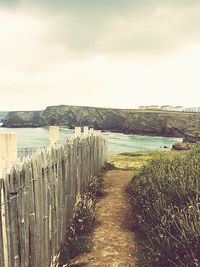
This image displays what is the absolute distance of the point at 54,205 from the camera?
5.91 m

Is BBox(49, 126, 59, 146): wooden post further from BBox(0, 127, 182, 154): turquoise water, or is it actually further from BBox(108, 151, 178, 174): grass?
BBox(0, 127, 182, 154): turquoise water

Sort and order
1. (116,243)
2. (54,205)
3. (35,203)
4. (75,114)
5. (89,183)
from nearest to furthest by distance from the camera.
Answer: (35,203)
(54,205)
(116,243)
(89,183)
(75,114)

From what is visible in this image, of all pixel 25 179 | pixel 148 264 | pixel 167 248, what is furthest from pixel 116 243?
pixel 25 179

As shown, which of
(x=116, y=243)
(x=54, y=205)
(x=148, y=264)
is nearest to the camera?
(x=148, y=264)

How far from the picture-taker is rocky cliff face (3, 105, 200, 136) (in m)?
109

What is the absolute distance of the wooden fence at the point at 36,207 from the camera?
371cm

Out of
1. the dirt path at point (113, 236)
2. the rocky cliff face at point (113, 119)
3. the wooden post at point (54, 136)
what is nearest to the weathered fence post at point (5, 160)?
the dirt path at point (113, 236)

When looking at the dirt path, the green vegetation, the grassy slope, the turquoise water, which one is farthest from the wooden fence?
the turquoise water

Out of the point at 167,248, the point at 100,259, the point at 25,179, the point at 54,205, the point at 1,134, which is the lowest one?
the point at 100,259

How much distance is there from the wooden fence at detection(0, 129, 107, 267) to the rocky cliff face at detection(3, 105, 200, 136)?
95174mm

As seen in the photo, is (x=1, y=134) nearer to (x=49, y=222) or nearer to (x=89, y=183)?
(x=49, y=222)

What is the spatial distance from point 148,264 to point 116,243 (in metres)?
1.36

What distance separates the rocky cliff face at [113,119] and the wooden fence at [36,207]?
95.2 m

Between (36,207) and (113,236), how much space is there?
9.48ft
